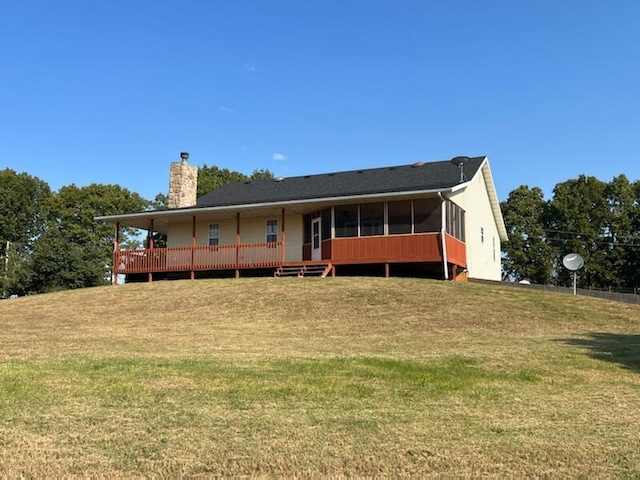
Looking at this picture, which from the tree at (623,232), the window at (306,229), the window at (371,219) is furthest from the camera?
the tree at (623,232)

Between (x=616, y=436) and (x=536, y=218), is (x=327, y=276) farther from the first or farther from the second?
(x=536, y=218)

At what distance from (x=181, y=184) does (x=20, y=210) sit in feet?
119

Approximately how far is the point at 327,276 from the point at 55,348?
1244 centimetres

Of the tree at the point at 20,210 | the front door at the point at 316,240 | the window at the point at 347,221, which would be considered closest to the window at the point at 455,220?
the window at the point at 347,221

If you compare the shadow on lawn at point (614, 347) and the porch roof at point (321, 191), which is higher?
the porch roof at point (321, 191)

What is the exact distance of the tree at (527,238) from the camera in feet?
141

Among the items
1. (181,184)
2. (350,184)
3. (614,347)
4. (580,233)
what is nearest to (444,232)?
(350,184)

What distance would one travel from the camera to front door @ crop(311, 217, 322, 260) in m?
22.1

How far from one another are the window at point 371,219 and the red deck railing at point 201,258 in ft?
11.7

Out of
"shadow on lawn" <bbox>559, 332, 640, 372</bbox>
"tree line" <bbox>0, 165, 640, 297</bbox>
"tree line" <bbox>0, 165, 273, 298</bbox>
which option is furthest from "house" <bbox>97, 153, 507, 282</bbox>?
"tree line" <bbox>0, 165, 273, 298</bbox>

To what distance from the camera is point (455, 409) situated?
217 inches

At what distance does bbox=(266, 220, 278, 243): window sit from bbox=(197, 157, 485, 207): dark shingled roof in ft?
3.49

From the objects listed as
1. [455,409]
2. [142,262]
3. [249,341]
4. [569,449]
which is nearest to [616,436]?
[569,449]

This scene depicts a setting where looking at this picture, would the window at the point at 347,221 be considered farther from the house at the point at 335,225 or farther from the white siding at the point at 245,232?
the white siding at the point at 245,232
